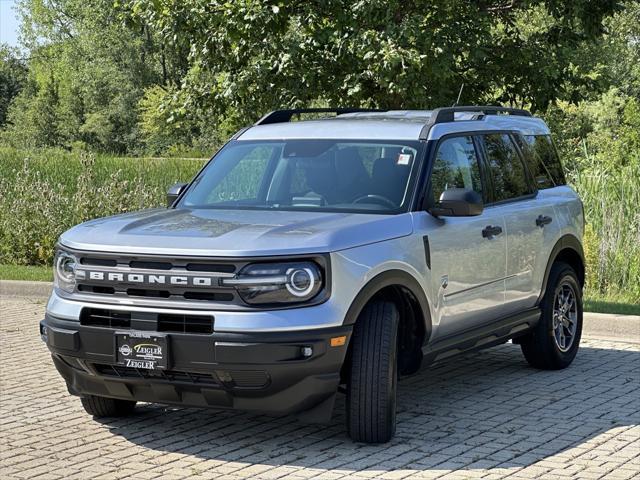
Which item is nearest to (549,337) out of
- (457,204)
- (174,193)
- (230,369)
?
(457,204)

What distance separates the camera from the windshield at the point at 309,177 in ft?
25.7

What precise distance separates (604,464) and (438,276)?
62.8 inches

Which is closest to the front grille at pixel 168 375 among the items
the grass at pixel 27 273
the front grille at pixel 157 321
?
the front grille at pixel 157 321

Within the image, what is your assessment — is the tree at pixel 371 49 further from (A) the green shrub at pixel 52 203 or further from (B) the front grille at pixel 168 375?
(B) the front grille at pixel 168 375

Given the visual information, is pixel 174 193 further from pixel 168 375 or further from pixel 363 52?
pixel 363 52

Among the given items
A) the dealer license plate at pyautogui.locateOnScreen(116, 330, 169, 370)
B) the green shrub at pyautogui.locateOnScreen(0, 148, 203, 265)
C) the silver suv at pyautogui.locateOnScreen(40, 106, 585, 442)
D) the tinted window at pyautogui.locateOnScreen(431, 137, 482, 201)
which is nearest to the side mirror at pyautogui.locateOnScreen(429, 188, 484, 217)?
the silver suv at pyautogui.locateOnScreen(40, 106, 585, 442)

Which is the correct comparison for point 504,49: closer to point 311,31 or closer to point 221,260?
point 311,31

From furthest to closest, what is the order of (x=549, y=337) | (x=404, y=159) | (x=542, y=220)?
(x=549, y=337)
(x=542, y=220)
(x=404, y=159)

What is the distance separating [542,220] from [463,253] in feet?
4.81

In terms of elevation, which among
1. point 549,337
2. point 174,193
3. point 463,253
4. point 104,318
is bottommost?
point 549,337

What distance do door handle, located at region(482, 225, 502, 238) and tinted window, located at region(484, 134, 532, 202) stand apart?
31cm

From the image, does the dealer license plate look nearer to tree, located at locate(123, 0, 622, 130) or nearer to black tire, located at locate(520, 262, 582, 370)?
black tire, located at locate(520, 262, 582, 370)

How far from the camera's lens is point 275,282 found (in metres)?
6.65

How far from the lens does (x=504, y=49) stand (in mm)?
15359
